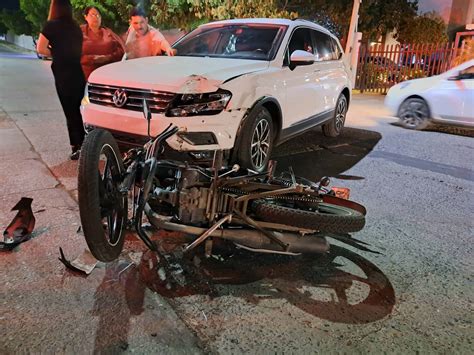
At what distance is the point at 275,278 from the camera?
3.09 m

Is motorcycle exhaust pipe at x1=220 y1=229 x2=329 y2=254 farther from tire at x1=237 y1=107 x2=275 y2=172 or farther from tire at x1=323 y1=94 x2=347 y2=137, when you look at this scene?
tire at x1=323 y1=94 x2=347 y2=137

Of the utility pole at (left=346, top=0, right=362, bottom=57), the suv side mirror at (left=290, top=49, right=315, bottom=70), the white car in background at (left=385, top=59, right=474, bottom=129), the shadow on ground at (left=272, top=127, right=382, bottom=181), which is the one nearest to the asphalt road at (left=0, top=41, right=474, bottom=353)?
the shadow on ground at (left=272, top=127, right=382, bottom=181)

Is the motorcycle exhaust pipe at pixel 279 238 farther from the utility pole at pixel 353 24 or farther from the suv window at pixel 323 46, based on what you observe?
the utility pole at pixel 353 24

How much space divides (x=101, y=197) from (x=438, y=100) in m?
7.71

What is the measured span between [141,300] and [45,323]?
0.56m

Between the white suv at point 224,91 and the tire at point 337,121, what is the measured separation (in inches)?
45.0

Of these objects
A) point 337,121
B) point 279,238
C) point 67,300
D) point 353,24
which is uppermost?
point 353,24

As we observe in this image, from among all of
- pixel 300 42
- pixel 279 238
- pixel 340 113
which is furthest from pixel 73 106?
pixel 340 113

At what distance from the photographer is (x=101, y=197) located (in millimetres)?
2785

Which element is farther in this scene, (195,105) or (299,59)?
(299,59)

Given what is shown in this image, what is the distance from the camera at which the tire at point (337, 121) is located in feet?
24.8

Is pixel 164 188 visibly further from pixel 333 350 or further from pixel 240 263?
pixel 333 350

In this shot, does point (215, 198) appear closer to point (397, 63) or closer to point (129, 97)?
point (129, 97)

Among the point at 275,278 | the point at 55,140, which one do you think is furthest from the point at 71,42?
the point at 275,278
